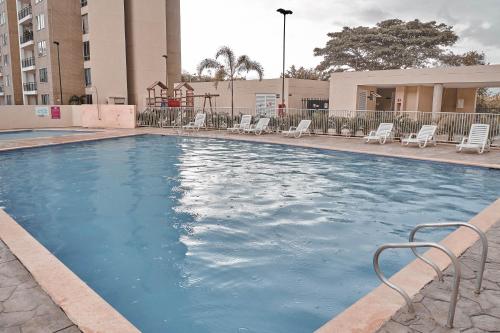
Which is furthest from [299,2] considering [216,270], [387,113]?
[216,270]

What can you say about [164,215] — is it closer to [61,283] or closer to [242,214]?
[242,214]

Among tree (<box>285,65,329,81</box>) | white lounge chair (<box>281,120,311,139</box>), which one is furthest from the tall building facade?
white lounge chair (<box>281,120,311,139</box>)

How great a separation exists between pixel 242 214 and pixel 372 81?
62.2 ft

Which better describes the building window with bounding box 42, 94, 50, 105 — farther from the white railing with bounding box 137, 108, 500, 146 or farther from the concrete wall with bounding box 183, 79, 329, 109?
the white railing with bounding box 137, 108, 500, 146

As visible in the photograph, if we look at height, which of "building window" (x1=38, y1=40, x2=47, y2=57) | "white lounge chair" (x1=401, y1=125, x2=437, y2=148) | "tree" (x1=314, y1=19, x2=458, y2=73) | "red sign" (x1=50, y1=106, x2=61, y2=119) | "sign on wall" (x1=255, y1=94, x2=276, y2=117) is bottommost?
"white lounge chair" (x1=401, y1=125, x2=437, y2=148)

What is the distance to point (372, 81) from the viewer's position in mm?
23438

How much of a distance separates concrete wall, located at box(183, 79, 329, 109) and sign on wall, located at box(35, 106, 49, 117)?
12.7 metres

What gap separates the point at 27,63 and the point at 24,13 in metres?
5.09

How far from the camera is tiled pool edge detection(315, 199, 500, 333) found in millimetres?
3191

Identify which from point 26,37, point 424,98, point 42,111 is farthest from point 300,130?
point 26,37

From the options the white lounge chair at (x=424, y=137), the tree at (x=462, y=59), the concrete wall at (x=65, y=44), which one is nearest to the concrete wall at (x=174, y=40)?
the concrete wall at (x=65, y=44)

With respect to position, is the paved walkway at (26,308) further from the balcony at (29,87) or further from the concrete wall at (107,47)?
the balcony at (29,87)

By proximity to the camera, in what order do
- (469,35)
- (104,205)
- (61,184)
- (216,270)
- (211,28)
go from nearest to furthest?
(216,270) → (104,205) → (61,184) → (211,28) → (469,35)

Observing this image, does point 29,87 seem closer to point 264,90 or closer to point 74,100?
point 74,100
